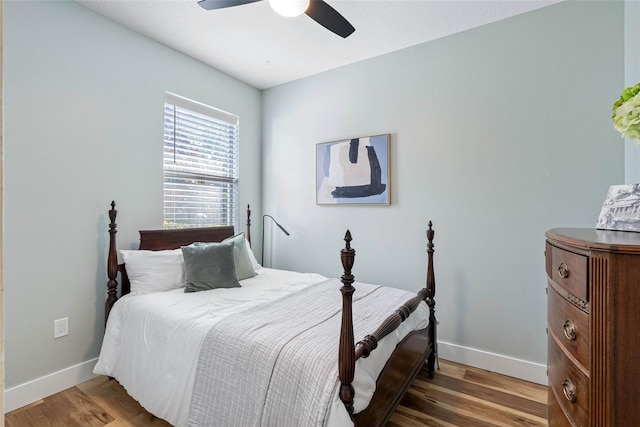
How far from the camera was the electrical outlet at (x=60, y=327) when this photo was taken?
217cm

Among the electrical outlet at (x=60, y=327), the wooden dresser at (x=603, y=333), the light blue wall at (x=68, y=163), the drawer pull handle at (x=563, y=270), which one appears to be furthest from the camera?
the electrical outlet at (x=60, y=327)

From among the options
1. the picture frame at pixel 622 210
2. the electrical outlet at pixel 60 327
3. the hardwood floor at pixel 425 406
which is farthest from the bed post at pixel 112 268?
the picture frame at pixel 622 210

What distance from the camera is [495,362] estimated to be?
8.13 ft

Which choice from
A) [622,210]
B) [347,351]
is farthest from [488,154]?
[347,351]

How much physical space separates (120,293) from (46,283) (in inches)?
19.0

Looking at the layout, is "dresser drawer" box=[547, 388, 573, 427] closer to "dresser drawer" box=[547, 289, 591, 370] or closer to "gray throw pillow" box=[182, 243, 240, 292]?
"dresser drawer" box=[547, 289, 591, 370]

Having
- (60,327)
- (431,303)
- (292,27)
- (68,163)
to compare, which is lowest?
(60,327)

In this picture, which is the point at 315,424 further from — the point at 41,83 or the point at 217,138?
the point at 217,138

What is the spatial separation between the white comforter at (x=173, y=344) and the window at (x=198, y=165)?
0.97 metres

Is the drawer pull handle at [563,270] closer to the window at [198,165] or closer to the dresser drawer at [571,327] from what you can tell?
the dresser drawer at [571,327]

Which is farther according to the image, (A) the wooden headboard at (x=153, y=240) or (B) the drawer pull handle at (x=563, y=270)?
(A) the wooden headboard at (x=153, y=240)

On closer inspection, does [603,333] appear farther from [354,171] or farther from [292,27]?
[292,27]

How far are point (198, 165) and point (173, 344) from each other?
187 centimetres

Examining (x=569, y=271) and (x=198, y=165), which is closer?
(x=569, y=271)
